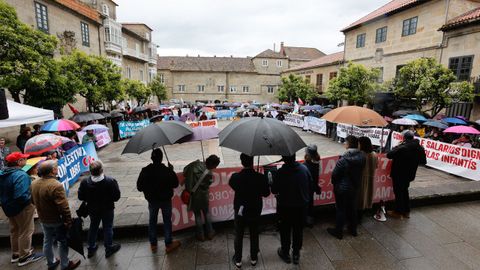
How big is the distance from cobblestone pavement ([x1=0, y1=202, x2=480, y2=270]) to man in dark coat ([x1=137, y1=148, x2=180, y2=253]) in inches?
12.9

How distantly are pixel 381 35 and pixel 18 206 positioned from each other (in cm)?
2679

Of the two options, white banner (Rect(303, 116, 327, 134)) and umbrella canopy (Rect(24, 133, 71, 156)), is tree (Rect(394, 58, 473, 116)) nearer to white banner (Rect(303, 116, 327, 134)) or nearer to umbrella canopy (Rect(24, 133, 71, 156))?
white banner (Rect(303, 116, 327, 134))

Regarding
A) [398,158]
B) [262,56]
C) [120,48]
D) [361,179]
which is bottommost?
[361,179]

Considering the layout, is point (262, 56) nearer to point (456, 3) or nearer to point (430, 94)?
point (456, 3)

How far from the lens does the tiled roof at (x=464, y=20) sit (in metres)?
14.6

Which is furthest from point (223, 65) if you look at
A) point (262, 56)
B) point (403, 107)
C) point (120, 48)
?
point (403, 107)

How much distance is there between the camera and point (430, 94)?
13.1 metres

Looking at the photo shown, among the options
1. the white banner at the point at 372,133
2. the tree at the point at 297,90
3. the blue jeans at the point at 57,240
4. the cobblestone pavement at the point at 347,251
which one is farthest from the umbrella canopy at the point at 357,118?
the tree at the point at 297,90

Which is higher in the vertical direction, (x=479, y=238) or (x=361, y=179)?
(x=361, y=179)

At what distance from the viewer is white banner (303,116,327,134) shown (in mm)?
17266

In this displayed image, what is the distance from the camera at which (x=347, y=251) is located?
4.17 metres

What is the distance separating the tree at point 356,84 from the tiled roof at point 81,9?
22.2 m

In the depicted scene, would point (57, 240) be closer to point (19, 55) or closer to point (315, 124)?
point (19, 55)

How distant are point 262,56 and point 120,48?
3206cm
